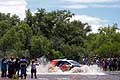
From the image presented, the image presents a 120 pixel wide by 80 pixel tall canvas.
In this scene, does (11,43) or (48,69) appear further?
(11,43)

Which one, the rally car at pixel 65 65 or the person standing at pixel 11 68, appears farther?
the rally car at pixel 65 65

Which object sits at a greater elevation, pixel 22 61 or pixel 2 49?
pixel 22 61

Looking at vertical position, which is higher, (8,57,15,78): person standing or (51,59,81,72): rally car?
(8,57,15,78): person standing

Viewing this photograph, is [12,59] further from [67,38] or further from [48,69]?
[67,38]

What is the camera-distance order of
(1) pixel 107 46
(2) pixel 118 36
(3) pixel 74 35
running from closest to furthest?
(1) pixel 107 46, (2) pixel 118 36, (3) pixel 74 35

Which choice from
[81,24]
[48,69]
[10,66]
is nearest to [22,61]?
[10,66]

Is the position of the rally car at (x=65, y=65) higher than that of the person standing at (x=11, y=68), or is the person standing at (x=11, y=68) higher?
the person standing at (x=11, y=68)

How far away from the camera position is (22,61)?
35.5 metres

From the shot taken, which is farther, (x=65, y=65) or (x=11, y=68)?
(x=65, y=65)

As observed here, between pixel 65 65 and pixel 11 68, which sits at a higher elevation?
pixel 11 68

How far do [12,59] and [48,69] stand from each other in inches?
597

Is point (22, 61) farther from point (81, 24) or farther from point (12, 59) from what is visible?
point (81, 24)

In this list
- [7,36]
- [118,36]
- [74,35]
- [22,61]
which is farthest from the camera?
[74,35]

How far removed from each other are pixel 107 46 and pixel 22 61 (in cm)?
4555
